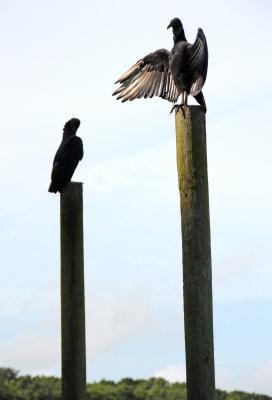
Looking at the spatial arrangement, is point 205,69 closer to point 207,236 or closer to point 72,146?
point 207,236

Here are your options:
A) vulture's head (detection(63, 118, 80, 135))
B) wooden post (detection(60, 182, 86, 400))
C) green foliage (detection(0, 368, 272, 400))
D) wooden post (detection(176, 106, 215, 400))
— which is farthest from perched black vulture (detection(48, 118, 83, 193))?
green foliage (detection(0, 368, 272, 400))

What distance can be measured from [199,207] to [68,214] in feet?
6.38

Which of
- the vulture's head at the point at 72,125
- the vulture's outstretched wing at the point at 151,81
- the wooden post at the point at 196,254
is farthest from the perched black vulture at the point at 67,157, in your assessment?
the wooden post at the point at 196,254

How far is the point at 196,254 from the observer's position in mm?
5418

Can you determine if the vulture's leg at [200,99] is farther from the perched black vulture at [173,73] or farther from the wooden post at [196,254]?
the wooden post at [196,254]

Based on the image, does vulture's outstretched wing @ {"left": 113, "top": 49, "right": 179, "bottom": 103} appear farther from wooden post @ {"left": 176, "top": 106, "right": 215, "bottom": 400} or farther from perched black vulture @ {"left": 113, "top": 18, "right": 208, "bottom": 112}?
wooden post @ {"left": 176, "top": 106, "right": 215, "bottom": 400}

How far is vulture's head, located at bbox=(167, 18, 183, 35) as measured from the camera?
6.66m

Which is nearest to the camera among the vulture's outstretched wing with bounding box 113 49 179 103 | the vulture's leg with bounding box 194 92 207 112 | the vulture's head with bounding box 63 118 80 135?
the vulture's leg with bounding box 194 92 207 112

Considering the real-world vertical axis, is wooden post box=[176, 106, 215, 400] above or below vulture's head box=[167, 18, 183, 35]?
below

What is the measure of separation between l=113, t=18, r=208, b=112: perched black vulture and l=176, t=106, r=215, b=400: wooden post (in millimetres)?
384

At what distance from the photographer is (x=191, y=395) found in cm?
533

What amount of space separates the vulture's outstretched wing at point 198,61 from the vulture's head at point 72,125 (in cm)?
261

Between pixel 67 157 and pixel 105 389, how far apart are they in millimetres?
5026

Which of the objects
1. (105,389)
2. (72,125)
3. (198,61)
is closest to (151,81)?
(198,61)
